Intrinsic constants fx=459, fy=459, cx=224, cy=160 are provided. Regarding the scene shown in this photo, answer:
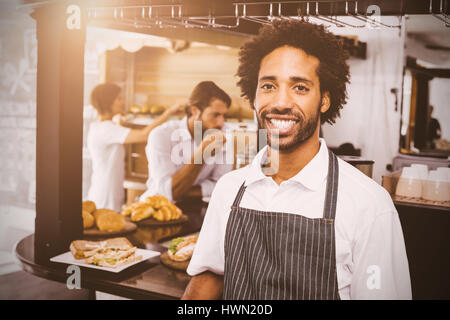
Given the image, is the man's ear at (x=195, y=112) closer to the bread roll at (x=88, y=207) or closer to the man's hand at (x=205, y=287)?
the bread roll at (x=88, y=207)

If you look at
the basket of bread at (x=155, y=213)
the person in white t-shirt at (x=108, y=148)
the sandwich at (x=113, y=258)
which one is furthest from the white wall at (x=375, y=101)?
the person in white t-shirt at (x=108, y=148)

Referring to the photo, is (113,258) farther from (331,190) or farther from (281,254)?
(331,190)

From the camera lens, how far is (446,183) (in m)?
1.73

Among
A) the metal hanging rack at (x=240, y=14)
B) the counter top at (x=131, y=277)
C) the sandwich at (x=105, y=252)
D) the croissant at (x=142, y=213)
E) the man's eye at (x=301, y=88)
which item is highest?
the metal hanging rack at (x=240, y=14)

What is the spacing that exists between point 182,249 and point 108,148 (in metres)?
2.00

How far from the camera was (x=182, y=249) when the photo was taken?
1867mm

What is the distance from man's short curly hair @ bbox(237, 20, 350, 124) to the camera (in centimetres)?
144

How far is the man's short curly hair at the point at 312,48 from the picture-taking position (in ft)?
4.71

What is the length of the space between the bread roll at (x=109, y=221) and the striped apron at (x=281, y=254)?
39.2 inches

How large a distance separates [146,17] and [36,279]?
A: 296cm

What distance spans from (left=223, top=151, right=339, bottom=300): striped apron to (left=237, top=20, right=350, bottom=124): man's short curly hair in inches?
9.6

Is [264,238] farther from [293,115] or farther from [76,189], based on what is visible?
[76,189]

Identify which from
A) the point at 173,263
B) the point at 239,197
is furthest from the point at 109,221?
the point at 239,197
